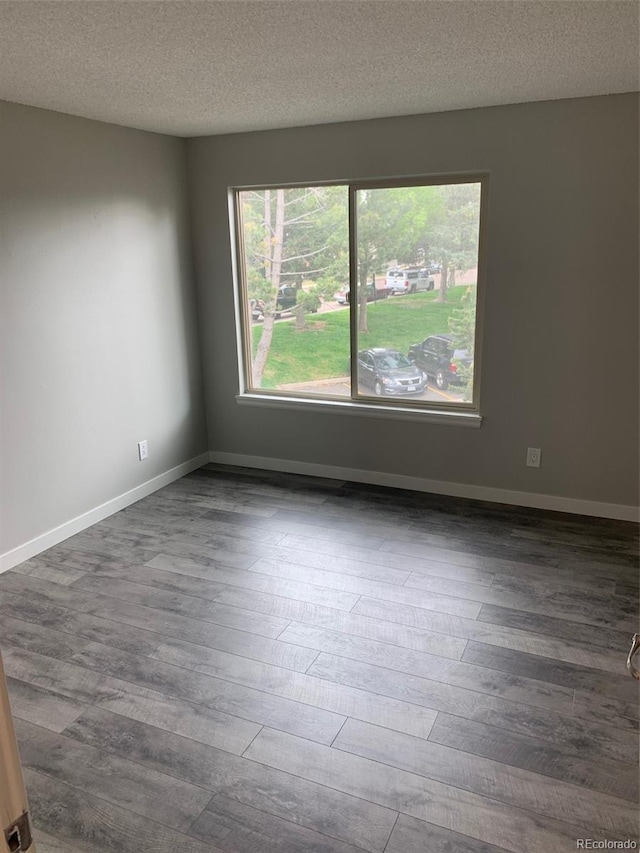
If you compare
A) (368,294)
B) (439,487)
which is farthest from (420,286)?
(439,487)

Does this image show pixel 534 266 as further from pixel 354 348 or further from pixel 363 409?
pixel 363 409

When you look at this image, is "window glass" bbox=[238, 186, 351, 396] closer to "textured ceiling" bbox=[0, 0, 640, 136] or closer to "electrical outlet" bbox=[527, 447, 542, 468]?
"textured ceiling" bbox=[0, 0, 640, 136]

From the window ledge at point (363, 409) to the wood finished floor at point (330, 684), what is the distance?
1.91 feet

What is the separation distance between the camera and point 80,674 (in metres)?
2.37

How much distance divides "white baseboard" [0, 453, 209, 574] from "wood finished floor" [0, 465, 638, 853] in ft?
0.27

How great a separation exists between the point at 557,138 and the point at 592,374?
1236 mm

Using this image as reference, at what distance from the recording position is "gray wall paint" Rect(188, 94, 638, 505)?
125 inches

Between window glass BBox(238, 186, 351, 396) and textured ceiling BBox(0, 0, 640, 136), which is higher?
textured ceiling BBox(0, 0, 640, 136)

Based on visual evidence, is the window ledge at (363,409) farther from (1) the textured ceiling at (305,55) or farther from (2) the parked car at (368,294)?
(1) the textured ceiling at (305,55)

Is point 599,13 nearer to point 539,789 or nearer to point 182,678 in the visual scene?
point 539,789

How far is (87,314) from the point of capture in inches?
137

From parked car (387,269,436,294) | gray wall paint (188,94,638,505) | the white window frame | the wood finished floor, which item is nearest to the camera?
the wood finished floor

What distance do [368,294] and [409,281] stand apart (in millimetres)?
279

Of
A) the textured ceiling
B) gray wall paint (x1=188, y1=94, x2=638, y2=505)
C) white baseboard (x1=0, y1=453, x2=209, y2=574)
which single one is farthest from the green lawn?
the textured ceiling
